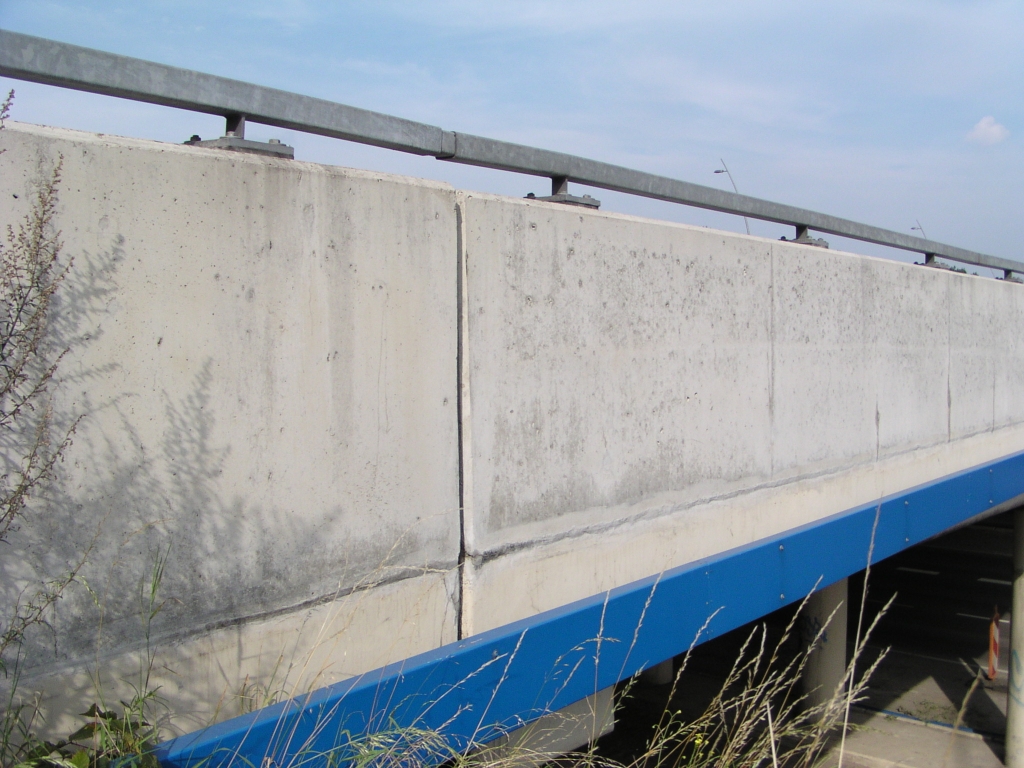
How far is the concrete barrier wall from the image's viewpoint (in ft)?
6.38

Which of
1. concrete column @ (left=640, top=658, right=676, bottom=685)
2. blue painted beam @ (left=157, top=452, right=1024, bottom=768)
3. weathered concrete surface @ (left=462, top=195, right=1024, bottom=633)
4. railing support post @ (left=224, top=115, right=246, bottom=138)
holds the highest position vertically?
railing support post @ (left=224, top=115, right=246, bottom=138)

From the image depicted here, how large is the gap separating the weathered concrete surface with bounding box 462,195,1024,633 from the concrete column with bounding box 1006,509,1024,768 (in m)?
5.28

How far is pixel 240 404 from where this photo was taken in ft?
7.13

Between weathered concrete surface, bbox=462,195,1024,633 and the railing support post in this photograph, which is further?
weathered concrete surface, bbox=462,195,1024,633

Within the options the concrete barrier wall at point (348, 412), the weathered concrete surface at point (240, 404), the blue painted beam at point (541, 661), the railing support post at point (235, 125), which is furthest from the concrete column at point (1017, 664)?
the railing support post at point (235, 125)

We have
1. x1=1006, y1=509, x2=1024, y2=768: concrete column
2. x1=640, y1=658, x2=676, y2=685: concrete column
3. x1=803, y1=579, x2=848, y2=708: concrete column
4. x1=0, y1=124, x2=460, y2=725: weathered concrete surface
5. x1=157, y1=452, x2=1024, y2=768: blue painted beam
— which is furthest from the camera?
x1=640, y1=658, x2=676, y2=685: concrete column

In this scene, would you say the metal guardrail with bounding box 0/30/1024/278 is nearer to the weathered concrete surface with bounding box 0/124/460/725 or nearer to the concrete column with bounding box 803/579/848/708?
the weathered concrete surface with bounding box 0/124/460/725

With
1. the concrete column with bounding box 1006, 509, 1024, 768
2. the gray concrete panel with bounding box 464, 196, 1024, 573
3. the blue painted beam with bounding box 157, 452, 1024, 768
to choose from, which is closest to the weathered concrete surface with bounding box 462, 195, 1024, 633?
the gray concrete panel with bounding box 464, 196, 1024, 573

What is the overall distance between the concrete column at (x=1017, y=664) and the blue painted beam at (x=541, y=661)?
20.7 ft

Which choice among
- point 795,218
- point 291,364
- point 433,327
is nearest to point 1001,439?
point 795,218

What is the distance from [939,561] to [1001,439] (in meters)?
12.6

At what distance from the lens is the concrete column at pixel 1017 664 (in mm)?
9578

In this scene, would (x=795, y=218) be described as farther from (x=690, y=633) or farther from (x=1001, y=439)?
(x=1001, y=439)

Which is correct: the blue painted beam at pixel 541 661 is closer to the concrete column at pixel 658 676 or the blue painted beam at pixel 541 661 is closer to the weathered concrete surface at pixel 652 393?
the weathered concrete surface at pixel 652 393
